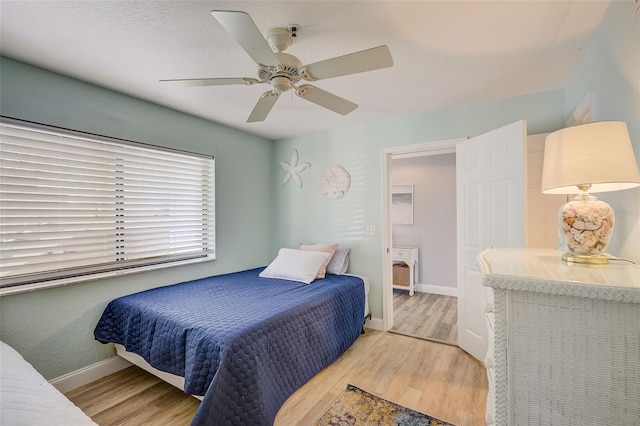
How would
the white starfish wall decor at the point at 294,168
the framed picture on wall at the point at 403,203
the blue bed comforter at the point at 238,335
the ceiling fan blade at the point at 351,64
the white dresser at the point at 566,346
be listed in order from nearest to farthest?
1. the white dresser at the point at 566,346
2. the ceiling fan blade at the point at 351,64
3. the blue bed comforter at the point at 238,335
4. the white starfish wall decor at the point at 294,168
5. the framed picture on wall at the point at 403,203

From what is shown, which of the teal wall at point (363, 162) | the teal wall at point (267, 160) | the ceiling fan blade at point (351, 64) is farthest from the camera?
the teal wall at point (363, 162)

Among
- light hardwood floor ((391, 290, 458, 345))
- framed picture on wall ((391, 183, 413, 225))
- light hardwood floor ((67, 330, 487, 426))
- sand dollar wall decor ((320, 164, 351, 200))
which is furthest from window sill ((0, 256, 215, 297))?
framed picture on wall ((391, 183, 413, 225))

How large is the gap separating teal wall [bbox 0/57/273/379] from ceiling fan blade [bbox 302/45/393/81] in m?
1.87

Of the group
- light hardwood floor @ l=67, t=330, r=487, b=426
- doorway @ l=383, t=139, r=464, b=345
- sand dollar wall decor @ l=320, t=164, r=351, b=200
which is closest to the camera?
light hardwood floor @ l=67, t=330, r=487, b=426

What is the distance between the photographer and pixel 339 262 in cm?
321

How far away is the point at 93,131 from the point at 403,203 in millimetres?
4155

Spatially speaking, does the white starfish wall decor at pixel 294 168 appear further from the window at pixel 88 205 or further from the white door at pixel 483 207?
the white door at pixel 483 207

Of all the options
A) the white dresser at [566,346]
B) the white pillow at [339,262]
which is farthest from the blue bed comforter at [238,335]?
the white dresser at [566,346]

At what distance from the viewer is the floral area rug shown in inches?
68.3

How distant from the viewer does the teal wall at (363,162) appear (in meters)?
2.54

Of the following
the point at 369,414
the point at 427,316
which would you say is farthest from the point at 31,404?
the point at 427,316

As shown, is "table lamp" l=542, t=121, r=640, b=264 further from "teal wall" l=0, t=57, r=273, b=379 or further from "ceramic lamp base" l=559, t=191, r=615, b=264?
"teal wall" l=0, t=57, r=273, b=379

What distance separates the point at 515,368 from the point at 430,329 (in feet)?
8.16

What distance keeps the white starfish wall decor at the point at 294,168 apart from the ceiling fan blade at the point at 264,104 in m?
1.66
